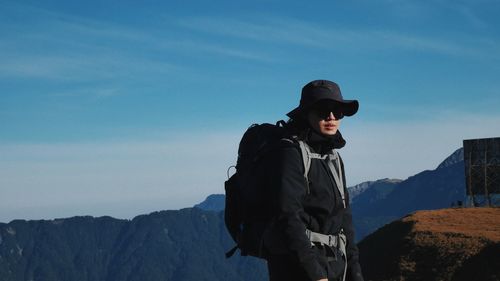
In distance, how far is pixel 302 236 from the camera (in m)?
4.58

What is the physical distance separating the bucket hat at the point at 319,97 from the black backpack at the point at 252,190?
Answer: 177 millimetres

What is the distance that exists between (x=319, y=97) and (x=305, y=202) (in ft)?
2.58

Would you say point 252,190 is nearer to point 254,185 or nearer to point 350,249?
point 254,185

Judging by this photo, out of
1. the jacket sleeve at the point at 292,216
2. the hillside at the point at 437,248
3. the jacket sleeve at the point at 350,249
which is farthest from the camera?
the hillside at the point at 437,248

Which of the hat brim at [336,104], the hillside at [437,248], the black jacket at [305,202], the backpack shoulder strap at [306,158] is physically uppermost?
the hat brim at [336,104]

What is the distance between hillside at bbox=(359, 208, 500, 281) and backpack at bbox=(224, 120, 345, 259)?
34012mm

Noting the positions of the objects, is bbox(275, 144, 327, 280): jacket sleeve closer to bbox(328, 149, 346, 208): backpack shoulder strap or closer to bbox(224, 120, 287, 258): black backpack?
bbox(224, 120, 287, 258): black backpack

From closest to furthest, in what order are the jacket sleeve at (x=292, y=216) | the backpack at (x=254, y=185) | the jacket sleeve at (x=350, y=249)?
the jacket sleeve at (x=292, y=216), the backpack at (x=254, y=185), the jacket sleeve at (x=350, y=249)

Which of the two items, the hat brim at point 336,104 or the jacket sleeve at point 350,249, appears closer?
the hat brim at point 336,104

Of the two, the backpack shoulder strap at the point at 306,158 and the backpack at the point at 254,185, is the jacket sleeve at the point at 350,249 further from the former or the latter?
the backpack shoulder strap at the point at 306,158

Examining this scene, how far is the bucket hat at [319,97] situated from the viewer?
493 centimetres

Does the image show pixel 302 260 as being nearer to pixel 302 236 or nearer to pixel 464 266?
pixel 302 236

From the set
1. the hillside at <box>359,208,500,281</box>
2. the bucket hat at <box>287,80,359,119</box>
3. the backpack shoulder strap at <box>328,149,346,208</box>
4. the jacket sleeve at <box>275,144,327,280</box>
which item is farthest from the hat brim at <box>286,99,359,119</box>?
the hillside at <box>359,208,500,281</box>

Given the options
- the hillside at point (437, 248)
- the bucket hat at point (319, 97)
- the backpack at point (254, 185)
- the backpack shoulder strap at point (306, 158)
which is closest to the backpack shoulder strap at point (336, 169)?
the backpack at point (254, 185)
